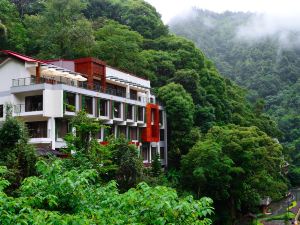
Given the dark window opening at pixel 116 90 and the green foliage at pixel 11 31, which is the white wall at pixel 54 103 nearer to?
the dark window opening at pixel 116 90

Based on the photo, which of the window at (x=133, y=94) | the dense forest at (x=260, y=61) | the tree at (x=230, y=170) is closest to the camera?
the tree at (x=230, y=170)

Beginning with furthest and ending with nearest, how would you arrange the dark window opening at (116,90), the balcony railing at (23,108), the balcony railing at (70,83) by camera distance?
1. the dark window opening at (116,90)
2. the balcony railing at (70,83)
3. the balcony railing at (23,108)

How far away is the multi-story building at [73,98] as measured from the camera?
32.4 metres

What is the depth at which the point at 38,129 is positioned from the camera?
33.2 m

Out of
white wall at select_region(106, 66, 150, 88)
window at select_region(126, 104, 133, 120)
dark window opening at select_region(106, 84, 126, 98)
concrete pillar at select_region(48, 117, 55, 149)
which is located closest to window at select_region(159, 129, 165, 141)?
white wall at select_region(106, 66, 150, 88)

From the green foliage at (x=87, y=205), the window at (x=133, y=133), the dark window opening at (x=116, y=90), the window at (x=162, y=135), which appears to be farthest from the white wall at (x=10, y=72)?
the green foliage at (x=87, y=205)

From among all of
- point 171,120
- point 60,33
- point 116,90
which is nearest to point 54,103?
point 116,90

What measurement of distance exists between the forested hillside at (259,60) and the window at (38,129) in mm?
46488

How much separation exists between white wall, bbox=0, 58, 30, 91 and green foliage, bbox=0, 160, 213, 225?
25.9 metres

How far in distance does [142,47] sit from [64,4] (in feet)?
45.3

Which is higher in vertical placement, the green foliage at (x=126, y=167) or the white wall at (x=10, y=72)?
the white wall at (x=10, y=72)

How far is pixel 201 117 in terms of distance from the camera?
51000 mm

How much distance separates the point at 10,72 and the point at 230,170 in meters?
21.0

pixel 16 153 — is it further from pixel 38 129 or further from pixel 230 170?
pixel 230 170
